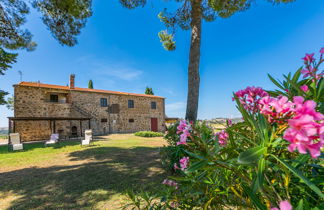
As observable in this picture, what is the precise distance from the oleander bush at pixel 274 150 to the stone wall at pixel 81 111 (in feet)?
52.3

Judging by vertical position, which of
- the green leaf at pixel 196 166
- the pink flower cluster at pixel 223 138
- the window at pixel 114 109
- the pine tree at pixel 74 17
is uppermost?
the pine tree at pixel 74 17

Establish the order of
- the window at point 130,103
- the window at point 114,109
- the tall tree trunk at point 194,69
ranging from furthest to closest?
1. the window at point 130,103
2. the window at point 114,109
3. the tall tree trunk at point 194,69

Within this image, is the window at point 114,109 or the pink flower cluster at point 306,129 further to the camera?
the window at point 114,109

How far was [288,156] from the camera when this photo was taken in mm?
938

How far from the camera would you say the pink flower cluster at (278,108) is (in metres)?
0.57

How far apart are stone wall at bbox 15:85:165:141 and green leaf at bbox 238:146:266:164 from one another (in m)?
16.5

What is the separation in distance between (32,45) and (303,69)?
10006 mm

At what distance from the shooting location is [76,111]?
14305mm

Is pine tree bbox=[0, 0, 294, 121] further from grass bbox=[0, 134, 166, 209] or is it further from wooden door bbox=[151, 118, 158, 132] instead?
wooden door bbox=[151, 118, 158, 132]

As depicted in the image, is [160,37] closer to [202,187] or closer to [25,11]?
[25,11]

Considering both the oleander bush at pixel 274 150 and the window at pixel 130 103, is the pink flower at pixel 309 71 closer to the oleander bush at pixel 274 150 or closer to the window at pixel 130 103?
the oleander bush at pixel 274 150

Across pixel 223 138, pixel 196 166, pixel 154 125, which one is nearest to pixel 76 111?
pixel 154 125

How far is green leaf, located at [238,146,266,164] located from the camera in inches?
21.7

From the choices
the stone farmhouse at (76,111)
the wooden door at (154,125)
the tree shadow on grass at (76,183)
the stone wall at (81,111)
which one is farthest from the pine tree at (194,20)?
the wooden door at (154,125)
